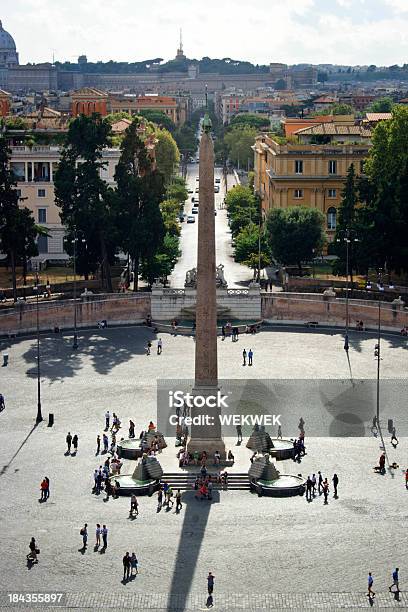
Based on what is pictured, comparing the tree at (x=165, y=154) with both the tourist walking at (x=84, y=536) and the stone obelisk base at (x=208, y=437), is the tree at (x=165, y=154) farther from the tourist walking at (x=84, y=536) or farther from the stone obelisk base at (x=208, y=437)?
the tourist walking at (x=84, y=536)

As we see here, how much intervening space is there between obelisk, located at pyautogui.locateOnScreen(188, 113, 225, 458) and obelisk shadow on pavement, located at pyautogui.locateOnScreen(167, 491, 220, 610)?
3.13 meters

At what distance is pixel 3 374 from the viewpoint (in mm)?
64062

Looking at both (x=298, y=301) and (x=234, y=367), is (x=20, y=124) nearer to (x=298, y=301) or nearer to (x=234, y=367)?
(x=298, y=301)

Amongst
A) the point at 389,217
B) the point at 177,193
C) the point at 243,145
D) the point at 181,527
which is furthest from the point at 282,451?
the point at 243,145

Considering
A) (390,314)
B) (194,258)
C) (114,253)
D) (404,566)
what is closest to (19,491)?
(404,566)

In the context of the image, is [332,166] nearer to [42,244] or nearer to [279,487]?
[42,244]

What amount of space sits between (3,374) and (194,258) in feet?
117

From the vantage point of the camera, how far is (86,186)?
261 ft

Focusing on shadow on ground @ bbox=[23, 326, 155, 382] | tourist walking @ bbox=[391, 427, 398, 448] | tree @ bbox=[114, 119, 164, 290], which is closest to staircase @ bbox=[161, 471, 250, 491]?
tourist walking @ bbox=[391, 427, 398, 448]

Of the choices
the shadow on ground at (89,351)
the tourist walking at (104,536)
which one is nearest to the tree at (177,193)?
the shadow on ground at (89,351)

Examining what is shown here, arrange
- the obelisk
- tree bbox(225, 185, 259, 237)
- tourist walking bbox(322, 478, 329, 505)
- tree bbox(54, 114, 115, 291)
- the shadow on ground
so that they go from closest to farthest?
tourist walking bbox(322, 478, 329, 505) < the obelisk < the shadow on ground < tree bbox(54, 114, 115, 291) < tree bbox(225, 185, 259, 237)

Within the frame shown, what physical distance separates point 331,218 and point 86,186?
25415 mm

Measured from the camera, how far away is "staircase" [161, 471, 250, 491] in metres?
47.4

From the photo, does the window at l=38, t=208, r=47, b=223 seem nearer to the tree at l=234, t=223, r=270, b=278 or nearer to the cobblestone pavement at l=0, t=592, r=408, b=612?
the tree at l=234, t=223, r=270, b=278
